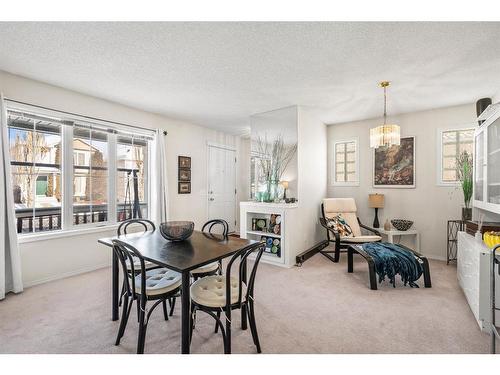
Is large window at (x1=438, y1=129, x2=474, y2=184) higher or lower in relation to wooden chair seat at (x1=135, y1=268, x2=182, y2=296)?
higher

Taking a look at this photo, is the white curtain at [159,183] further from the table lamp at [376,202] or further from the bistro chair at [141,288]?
the table lamp at [376,202]

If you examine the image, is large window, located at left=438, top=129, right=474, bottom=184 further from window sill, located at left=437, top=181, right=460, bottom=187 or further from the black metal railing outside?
the black metal railing outside

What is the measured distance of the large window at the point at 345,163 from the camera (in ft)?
15.5

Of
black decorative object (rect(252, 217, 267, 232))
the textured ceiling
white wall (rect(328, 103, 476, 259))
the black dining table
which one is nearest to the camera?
the black dining table

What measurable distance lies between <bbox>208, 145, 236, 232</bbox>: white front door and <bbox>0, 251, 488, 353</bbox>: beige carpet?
8.57ft

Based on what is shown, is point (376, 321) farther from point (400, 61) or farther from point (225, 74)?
point (225, 74)

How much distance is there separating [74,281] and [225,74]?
3086mm

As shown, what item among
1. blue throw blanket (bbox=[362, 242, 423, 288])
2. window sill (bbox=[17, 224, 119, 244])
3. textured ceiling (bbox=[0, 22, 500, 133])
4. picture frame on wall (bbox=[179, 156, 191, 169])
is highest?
textured ceiling (bbox=[0, 22, 500, 133])

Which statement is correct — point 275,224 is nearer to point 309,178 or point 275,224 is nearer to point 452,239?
point 309,178

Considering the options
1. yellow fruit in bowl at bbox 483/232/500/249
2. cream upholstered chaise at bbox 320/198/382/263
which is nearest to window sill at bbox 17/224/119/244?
cream upholstered chaise at bbox 320/198/382/263

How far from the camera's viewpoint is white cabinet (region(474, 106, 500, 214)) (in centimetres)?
246

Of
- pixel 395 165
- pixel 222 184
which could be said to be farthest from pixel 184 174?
pixel 395 165
